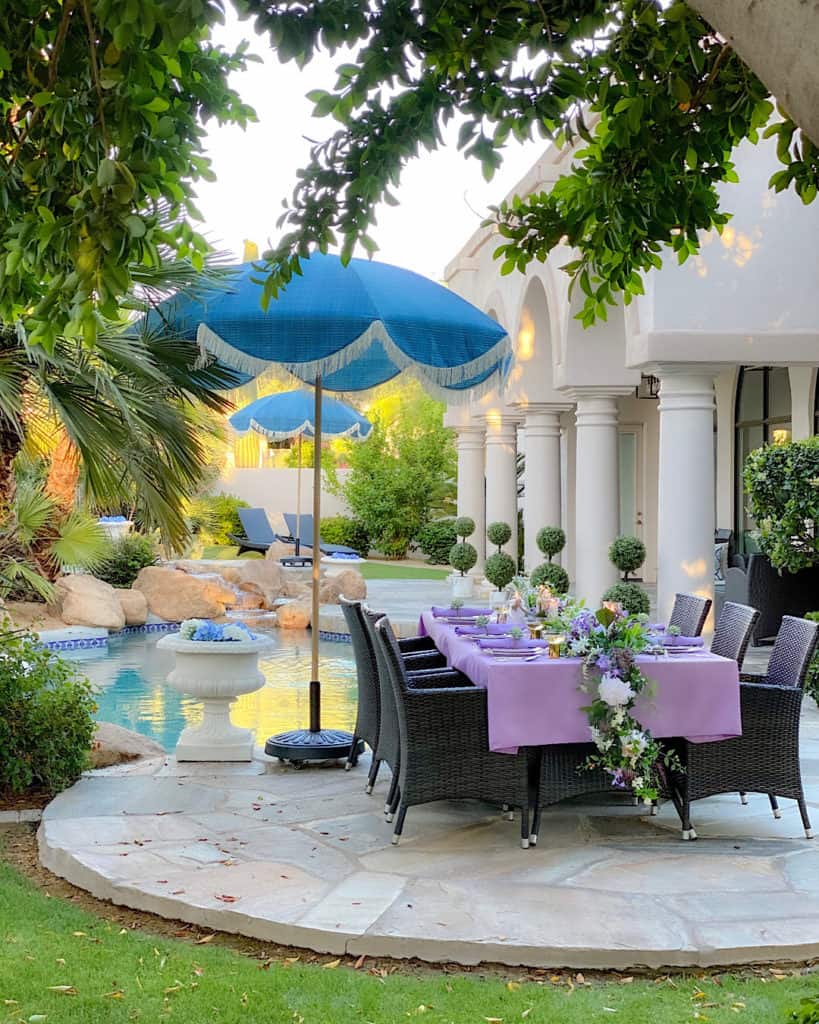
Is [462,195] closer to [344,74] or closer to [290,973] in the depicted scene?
[344,74]

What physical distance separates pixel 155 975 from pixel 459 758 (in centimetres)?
171

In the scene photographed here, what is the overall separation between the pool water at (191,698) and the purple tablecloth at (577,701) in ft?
11.6

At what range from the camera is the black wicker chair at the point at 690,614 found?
275 inches

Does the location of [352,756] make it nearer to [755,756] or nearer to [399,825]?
[399,825]

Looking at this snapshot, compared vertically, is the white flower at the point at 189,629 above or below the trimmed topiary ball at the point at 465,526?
below

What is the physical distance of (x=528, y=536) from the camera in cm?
1616

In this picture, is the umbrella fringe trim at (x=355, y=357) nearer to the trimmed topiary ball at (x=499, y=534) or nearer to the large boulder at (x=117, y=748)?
the large boulder at (x=117, y=748)

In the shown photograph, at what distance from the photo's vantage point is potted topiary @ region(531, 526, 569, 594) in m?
14.2

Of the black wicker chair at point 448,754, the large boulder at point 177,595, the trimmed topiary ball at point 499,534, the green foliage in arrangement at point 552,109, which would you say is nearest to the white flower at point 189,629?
the black wicker chair at point 448,754

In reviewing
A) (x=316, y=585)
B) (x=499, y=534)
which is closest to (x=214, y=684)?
(x=316, y=585)

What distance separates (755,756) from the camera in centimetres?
548

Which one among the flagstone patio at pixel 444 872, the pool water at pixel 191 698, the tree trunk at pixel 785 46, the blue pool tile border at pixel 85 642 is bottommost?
the pool water at pixel 191 698

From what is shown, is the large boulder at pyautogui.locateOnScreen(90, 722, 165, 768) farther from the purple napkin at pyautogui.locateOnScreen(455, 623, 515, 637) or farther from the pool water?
the purple napkin at pyautogui.locateOnScreen(455, 623, 515, 637)

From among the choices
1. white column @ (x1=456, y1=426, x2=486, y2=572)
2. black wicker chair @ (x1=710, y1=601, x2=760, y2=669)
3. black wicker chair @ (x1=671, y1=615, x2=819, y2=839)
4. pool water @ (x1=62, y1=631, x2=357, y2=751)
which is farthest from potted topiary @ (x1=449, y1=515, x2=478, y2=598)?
black wicker chair @ (x1=671, y1=615, x2=819, y2=839)
